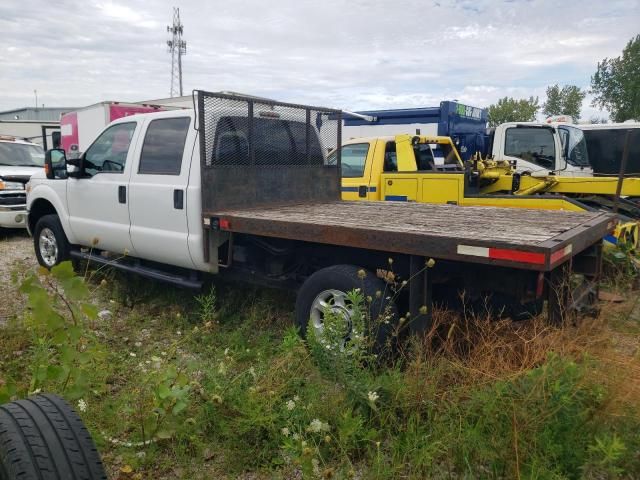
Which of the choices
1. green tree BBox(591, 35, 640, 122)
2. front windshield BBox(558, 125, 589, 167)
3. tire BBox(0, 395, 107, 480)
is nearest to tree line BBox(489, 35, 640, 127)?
green tree BBox(591, 35, 640, 122)

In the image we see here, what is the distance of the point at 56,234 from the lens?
22.0 feet

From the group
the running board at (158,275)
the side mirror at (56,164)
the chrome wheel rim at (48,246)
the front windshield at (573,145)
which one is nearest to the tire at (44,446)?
the running board at (158,275)

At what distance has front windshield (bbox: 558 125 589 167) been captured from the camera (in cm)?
1085

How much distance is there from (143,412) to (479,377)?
1.95 meters

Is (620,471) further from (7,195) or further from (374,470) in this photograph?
(7,195)

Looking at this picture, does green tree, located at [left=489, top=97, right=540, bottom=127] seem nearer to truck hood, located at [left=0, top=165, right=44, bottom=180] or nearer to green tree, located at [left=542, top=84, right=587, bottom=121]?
green tree, located at [left=542, top=84, right=587, bottom=121]

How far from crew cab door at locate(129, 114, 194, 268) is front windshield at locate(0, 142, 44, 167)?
22.0ft

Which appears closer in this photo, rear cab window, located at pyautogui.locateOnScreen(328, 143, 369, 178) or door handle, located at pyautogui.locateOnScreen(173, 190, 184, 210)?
door handle, located at pyautogui.locateOnScreen(173, 190, 184, 210)

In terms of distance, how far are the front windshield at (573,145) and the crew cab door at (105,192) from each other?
8.44 metres

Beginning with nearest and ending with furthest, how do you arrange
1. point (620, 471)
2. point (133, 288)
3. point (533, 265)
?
point (620, 471), point (533, 265), point (133, 288)

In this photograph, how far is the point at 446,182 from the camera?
24.4 feet

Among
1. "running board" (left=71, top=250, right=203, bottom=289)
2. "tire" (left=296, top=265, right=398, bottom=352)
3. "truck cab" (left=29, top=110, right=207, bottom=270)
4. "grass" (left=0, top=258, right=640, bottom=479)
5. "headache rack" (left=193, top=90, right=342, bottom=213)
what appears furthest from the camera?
"running board" (left=71, top=250, right=203, bottom=289)

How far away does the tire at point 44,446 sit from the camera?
6.78ft

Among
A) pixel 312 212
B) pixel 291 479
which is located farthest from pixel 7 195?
pixel 291 479
